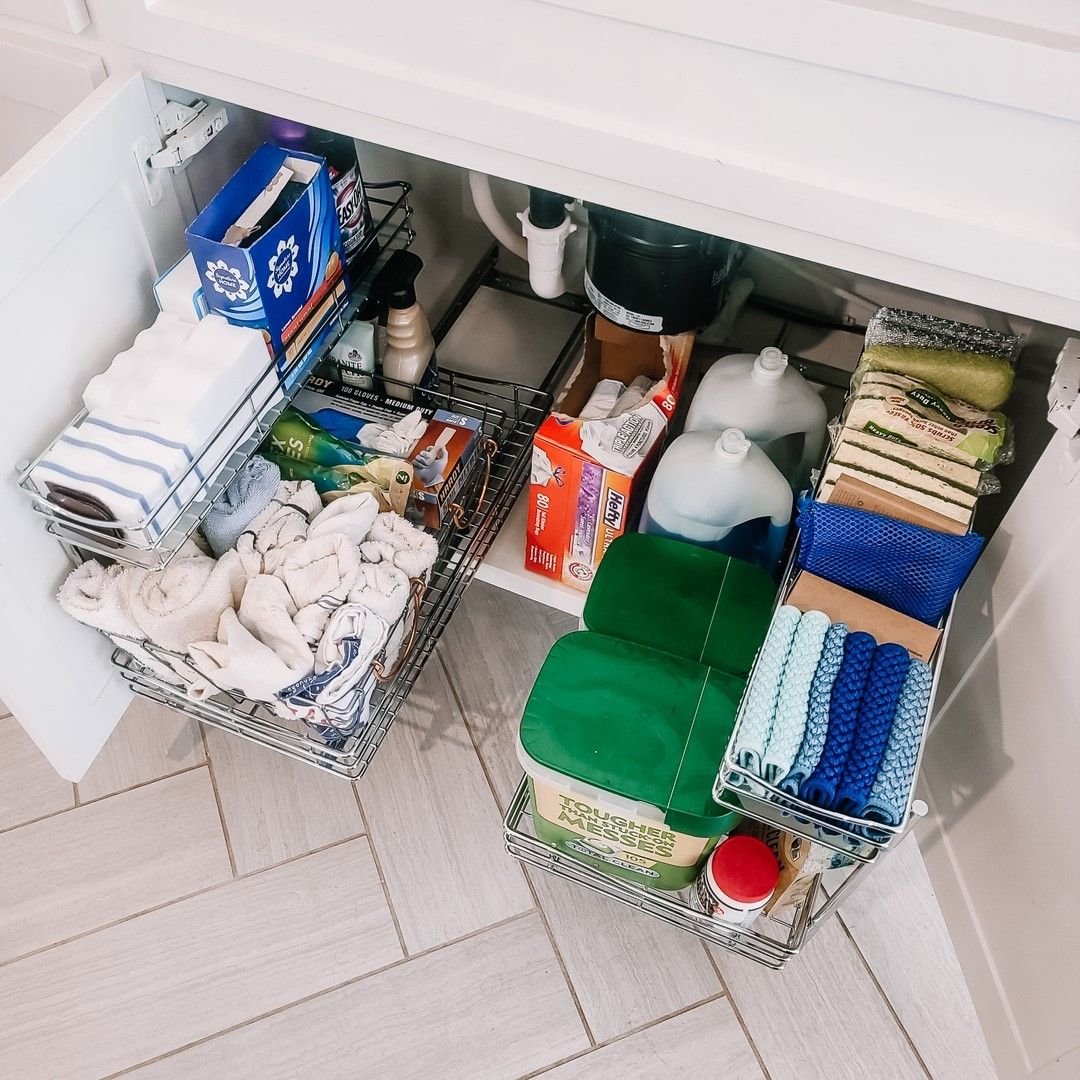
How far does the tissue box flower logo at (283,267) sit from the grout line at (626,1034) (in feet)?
2.74

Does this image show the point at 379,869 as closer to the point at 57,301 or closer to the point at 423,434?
the point at 423,434

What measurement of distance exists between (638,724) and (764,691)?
0.15m

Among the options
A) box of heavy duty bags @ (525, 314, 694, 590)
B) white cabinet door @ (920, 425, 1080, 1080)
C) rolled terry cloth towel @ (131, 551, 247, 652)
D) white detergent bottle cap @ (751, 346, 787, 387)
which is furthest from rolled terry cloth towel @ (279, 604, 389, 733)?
white cabinet door @ (920, 425, 1080, 1080)

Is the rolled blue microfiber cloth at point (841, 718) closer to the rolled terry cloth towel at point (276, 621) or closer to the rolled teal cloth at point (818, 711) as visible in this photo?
the rolled teal cloth at point (818, 711)

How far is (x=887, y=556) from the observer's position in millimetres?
880

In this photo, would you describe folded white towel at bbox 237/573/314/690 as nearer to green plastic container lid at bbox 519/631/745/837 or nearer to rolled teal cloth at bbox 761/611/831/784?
green plastic container lid at bbox 519/631/745/837

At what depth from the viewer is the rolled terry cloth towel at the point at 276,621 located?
0.97 metres

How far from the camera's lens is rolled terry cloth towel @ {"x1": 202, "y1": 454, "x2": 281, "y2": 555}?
106cm

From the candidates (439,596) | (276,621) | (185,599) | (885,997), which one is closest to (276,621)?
(276,621)

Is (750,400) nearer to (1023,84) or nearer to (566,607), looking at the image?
(566,607)

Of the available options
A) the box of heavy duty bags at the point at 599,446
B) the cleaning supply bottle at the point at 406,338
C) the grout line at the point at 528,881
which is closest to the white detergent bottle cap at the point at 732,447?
the box of heavy duty bags at the point at 599,446

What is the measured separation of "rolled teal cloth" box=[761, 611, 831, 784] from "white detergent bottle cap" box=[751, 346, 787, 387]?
29 centimetres

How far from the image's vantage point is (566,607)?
120 cm

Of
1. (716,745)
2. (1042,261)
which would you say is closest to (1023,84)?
(1042,261)
